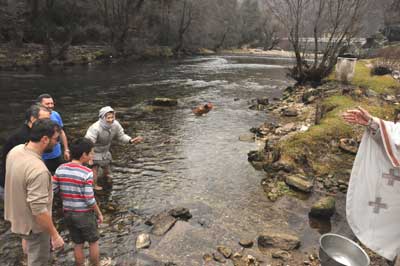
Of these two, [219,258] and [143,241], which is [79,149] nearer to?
[143,241]

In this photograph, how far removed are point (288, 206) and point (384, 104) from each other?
340 inches

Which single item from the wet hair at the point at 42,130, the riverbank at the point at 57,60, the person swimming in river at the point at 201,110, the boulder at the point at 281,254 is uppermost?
the riverbank at the point at 57,60

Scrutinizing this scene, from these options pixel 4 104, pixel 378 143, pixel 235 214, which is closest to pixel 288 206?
pixel 235 214

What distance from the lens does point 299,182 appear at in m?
7.76

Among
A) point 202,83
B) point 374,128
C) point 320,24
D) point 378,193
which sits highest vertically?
point 320,24

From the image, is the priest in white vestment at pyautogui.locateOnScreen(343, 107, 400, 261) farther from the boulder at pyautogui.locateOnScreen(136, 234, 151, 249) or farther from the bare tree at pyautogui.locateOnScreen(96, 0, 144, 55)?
the bare tree at pyautogui.locateOnScreen(96, 0, 144, 55)

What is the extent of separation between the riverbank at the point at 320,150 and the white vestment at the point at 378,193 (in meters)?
0.66

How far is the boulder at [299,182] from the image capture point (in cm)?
762

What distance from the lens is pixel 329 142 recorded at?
983 centimetres

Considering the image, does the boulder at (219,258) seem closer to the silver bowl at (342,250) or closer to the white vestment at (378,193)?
the silver bowl at (342,250)

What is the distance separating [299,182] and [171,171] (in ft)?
11.0

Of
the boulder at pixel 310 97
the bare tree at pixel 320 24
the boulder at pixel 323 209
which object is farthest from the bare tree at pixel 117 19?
the boulder at pixel 323 209

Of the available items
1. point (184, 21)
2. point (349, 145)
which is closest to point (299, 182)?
point (349, 145)

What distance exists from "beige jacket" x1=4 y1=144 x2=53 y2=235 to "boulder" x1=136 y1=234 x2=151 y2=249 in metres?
2.36
